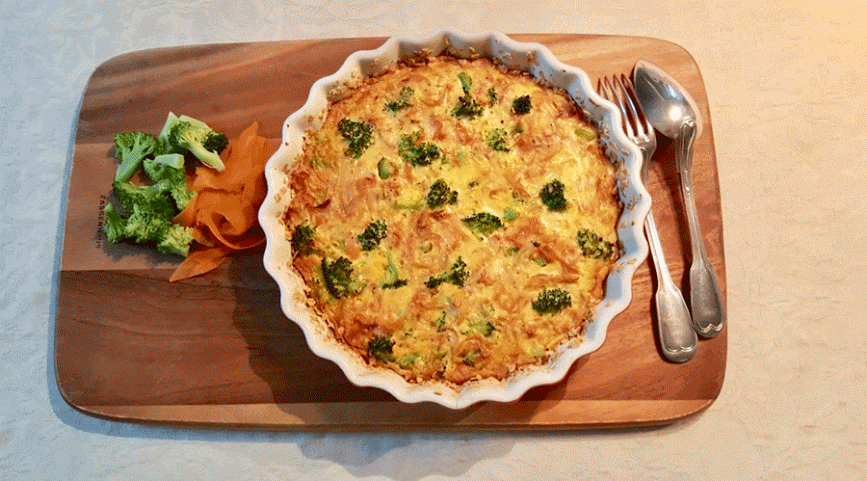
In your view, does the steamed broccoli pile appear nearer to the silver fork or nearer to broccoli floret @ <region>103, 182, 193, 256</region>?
broccoli floret @ <region>103, 182, 193, 256</region>

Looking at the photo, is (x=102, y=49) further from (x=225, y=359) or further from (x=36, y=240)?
(x=225, y=359)

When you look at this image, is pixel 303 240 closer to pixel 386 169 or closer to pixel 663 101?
pixel 386 169

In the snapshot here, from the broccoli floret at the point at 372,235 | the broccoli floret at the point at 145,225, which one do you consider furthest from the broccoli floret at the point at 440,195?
Result: the broccoli floret at the point at 145,225

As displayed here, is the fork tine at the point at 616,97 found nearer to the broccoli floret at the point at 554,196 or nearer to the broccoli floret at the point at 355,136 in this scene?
the broccoli floret at the point at 554,196

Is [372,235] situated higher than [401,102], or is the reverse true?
[401,102]

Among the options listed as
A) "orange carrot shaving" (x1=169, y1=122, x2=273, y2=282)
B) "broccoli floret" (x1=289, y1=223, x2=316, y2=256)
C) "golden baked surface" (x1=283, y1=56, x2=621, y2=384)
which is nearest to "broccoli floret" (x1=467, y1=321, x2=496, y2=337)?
"golden baked surface" (x1=283, y1=56, x2=621, y2=384)

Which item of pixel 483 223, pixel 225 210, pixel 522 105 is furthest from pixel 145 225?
pixel 522 105
